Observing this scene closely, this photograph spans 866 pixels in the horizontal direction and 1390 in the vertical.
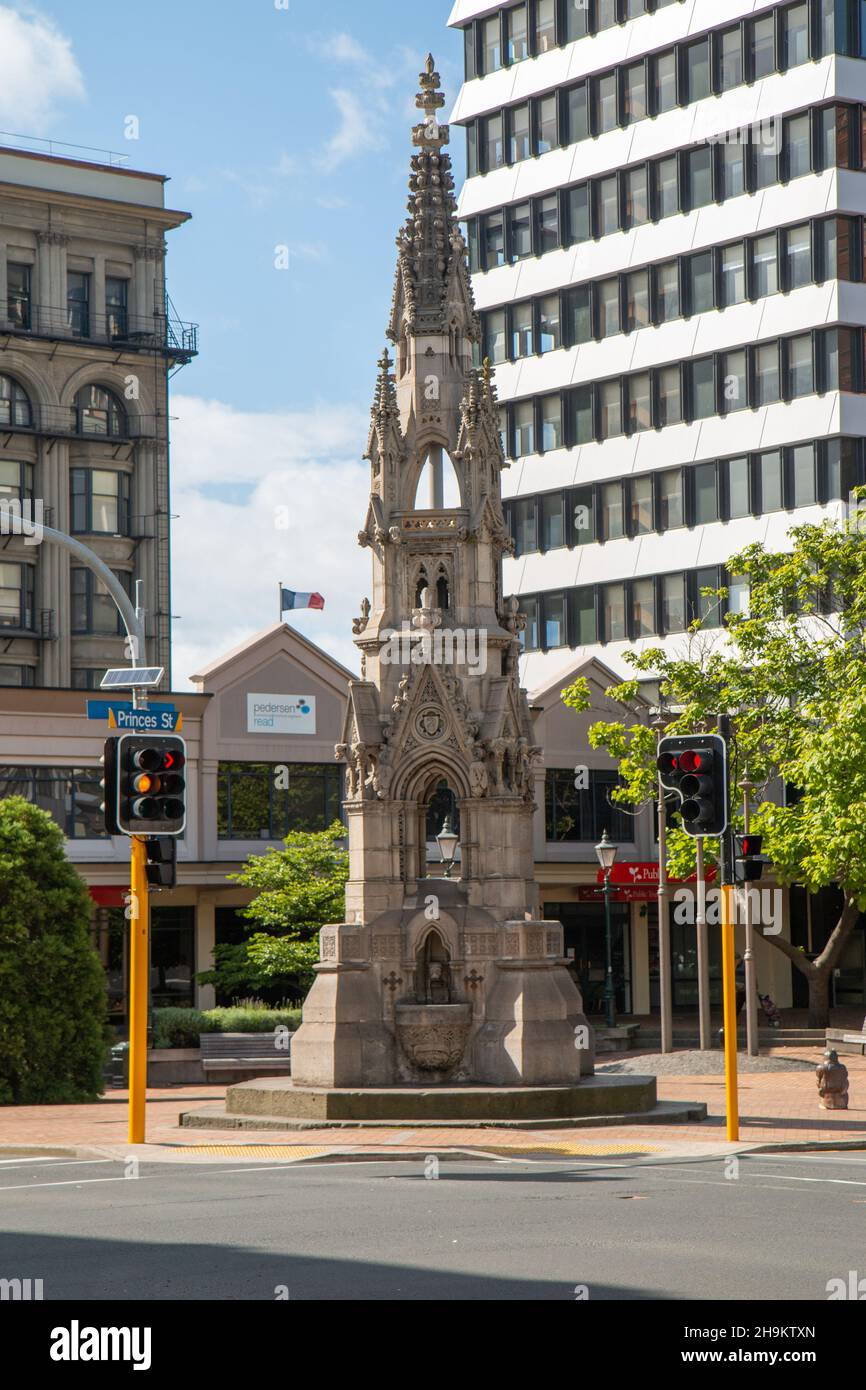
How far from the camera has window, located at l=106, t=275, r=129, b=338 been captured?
6588cm

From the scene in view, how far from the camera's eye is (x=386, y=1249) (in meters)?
13.2

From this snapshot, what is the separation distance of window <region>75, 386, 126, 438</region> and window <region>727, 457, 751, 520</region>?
67.9 feet

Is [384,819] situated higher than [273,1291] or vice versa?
[384,819]

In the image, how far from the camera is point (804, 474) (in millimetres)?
54094

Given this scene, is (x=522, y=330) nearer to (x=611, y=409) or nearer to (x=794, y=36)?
(x=611, y=409)

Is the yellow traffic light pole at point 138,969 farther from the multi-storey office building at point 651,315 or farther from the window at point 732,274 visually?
the window at point 732,274

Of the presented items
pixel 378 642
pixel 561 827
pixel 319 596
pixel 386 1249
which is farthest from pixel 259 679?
pixel 386 1249

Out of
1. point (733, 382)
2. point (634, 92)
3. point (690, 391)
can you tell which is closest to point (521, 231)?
point (634, 92)

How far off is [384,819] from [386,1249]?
494 inches

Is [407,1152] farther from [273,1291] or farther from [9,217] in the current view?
[9,217]

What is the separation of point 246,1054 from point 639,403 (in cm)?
2787

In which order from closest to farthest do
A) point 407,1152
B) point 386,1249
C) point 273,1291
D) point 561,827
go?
1. point 273,1291
2. point 386,1249
3. point 407,1152
4. point 561,827

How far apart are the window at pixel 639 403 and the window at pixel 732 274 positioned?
11.2ft

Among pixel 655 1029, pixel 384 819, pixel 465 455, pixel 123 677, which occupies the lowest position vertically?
pixel 655 1029
